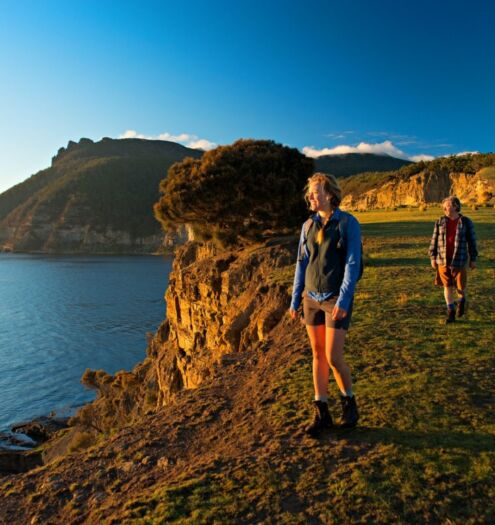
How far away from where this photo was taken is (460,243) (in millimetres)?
7926

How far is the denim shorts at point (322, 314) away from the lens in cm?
A: 447

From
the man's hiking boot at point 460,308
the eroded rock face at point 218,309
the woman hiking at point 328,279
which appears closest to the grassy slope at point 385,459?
the woman hiking at point 328,279

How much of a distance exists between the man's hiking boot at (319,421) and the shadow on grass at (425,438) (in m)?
0.19

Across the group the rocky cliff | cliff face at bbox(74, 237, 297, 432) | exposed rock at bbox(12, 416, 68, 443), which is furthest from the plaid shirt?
the rocky cliff

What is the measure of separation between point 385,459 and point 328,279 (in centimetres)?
187

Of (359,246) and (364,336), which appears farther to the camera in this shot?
(364,336)

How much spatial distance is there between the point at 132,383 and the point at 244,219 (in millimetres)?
12223

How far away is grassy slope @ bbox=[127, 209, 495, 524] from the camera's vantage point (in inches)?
146

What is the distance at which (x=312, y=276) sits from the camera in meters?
4.70

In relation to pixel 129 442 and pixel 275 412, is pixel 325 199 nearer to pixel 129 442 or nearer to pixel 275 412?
pixel 275 412

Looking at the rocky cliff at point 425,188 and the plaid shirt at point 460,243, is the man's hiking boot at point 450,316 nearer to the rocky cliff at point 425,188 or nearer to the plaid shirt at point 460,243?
the plaid shirt at point 460,243

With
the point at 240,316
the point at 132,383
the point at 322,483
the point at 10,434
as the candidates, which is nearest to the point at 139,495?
the point at 322,483

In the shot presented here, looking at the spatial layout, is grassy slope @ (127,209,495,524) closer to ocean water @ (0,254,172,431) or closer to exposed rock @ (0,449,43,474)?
exposed rock @ (0,449,43,474)

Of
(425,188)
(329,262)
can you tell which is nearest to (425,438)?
(329,262)
